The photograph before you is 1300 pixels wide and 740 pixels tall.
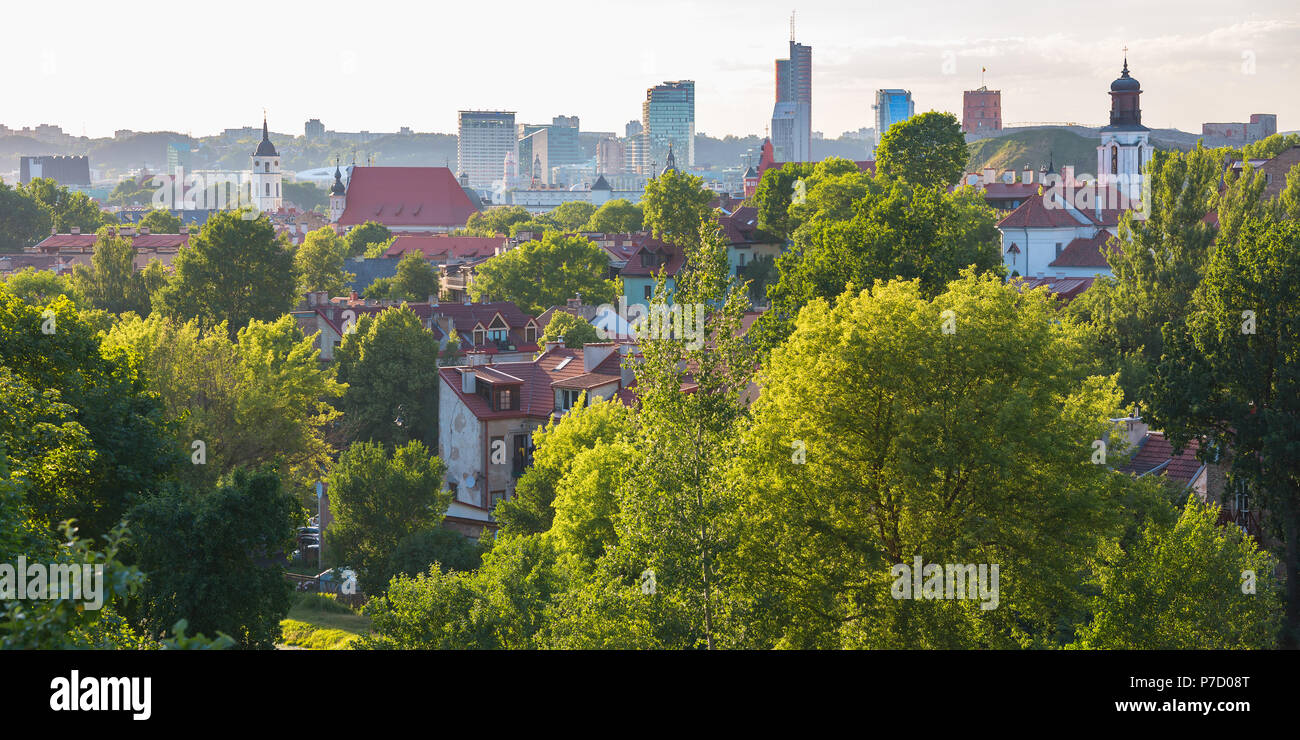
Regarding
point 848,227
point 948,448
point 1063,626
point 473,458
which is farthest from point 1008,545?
point 473,458

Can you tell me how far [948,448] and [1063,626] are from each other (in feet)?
17.9

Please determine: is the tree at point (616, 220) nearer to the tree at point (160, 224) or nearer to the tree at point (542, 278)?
the tree at point (160, 224)

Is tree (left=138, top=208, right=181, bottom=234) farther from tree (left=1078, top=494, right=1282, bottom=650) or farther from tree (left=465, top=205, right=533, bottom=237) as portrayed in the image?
tree (left=1078, top=494, right=1282, bottom=650)

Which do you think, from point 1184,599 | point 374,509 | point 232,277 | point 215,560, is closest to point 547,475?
point 374,509

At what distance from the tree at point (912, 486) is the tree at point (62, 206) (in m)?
137

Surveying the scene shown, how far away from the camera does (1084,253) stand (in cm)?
8719

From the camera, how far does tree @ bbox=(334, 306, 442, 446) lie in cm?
5662

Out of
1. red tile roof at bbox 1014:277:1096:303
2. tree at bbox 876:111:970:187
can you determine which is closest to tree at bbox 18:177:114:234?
tree at bbox 876:111:970:187

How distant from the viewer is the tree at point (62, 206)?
488 feet

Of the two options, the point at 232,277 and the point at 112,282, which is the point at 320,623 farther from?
the point at 112,282

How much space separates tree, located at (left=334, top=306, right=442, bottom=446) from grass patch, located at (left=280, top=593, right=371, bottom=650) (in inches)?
512

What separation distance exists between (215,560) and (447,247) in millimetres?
113415
